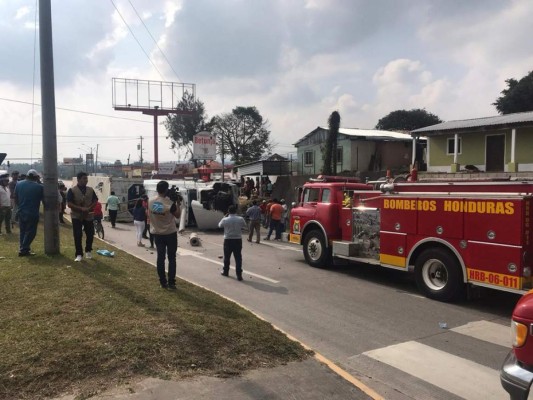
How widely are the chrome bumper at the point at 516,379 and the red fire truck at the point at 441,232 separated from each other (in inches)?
186

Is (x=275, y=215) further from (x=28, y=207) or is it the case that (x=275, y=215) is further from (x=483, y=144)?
(x=483, y=144)

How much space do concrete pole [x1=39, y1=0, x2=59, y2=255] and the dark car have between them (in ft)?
26.3

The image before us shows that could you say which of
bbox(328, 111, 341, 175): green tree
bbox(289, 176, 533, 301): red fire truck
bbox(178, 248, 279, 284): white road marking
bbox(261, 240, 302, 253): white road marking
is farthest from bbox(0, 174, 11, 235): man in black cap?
bbox(328, 111, 341, 175): green tree

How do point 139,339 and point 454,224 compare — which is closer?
point 139,339

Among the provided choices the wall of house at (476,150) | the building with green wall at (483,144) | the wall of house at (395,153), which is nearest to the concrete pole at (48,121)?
the building with green wall at (483,144)

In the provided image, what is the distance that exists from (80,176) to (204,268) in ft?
12.7

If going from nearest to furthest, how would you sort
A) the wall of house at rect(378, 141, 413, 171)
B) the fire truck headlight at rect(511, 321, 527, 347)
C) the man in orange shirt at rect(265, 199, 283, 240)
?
the fire truck headlight at rect(511, 321, 527, 347) < the man in orange shirt at rect(265, 199, 283, 240) < the wall of house at rect(378, 141, 413, 171)

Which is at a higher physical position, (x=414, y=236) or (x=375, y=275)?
(x=414, y=236)

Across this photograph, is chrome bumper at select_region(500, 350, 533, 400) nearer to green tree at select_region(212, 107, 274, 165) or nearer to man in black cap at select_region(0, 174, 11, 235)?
man in black cap at select_region(0, 174, 11, 235)

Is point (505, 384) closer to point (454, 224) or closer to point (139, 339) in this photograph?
point (139, 339)

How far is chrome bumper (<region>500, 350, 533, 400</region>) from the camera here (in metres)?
2.91

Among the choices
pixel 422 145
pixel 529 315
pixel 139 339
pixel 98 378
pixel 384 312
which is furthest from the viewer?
pixel 422 145

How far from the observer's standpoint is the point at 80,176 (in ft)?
29.4

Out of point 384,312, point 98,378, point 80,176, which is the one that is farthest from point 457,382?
point 80,176
